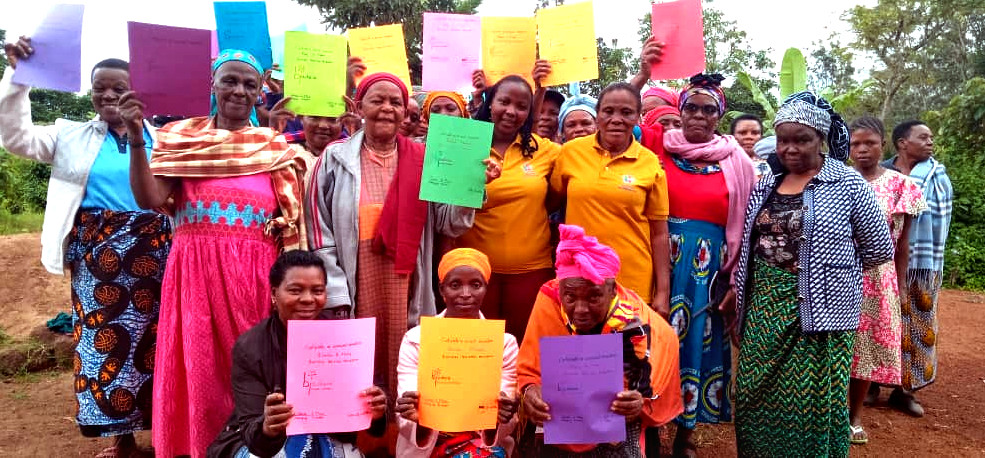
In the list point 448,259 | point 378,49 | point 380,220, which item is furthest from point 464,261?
point 378,49

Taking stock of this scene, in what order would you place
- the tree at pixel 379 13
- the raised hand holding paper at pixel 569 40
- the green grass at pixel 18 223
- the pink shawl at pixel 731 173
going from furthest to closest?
the tree at pixel 379 13, the green grass at pixel 18 223, the raised hand holding paper at pixel 569 40, the pink shawl at pixel 731 173

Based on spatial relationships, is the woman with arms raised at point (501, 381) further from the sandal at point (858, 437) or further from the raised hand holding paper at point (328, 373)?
the sandal at point (858, 437)

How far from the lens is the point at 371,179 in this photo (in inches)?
141

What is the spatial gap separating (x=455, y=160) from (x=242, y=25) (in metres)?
1.78

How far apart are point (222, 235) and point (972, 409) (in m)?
6.09

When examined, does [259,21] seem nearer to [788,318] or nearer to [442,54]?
[442,54]

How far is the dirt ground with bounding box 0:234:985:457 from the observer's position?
4793 mm

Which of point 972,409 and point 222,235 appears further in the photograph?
point 972,409

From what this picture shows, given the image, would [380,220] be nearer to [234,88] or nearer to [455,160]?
[455,160]

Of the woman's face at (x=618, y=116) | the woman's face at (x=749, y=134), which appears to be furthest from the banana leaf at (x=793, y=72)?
the woman's face at (x=618, y=116)

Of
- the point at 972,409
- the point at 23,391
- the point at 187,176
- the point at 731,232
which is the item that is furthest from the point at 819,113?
the point at 23,391

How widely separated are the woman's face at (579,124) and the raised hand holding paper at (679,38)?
2.43ft

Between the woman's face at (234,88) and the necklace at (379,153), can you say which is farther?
the necklace at (379,153)

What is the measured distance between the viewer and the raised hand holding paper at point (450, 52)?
432cm
